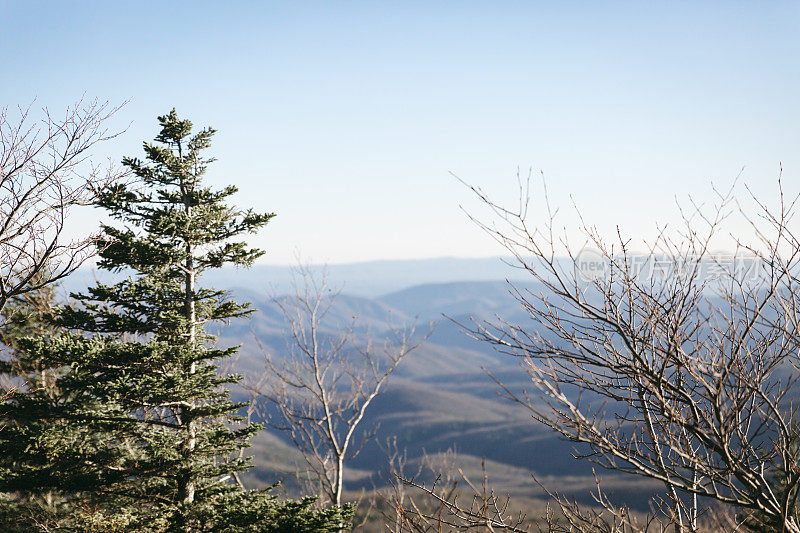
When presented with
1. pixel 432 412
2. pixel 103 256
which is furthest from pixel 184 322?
pixel 432 412

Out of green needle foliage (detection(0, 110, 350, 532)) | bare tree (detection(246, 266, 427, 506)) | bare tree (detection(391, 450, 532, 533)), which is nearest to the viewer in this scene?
bare tree (detection(391, 450, 532, 533))

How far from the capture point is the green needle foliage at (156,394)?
28.4 feet

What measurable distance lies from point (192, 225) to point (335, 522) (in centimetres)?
609

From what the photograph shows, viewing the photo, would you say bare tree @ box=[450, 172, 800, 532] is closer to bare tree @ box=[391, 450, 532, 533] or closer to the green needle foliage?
bare tree @ box=[391, 450, 532, 533]

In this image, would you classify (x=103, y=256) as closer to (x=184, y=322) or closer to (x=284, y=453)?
(x=184, y=322)

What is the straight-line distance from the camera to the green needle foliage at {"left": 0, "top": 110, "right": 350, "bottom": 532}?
8.65 m

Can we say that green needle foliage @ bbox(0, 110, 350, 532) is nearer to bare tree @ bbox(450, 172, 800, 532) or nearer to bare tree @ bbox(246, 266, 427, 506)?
bare tree @ bbox(246, 266, 427, 506)

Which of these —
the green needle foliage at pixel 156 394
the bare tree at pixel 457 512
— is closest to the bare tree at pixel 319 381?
the green needle foliage at pixel 156 394

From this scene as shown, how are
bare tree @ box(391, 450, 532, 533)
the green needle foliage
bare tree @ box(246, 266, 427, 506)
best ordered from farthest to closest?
bare tree @ box(246, 266, 427, 506), the green needle foliage, bare tree @ box(391, 450, 532, 533)

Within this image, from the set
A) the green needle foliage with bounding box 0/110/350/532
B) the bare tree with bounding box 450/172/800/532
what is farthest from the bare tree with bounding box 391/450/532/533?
the green needle foliage with bounding box 0/110/350/532

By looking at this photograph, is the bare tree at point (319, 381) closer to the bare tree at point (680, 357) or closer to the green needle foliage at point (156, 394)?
the green needle foliage at point (156, 394)

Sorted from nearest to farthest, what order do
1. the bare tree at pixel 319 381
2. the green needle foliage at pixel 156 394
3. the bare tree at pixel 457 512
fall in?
the bare tree at pixel 457 512
the green needle foliage at pixel 156 394
the bare tree at pixel 319 381

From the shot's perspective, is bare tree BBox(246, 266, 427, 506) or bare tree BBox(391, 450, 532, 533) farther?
bare tree BBox(246, 266, 427, 506)

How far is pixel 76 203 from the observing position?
820cm
